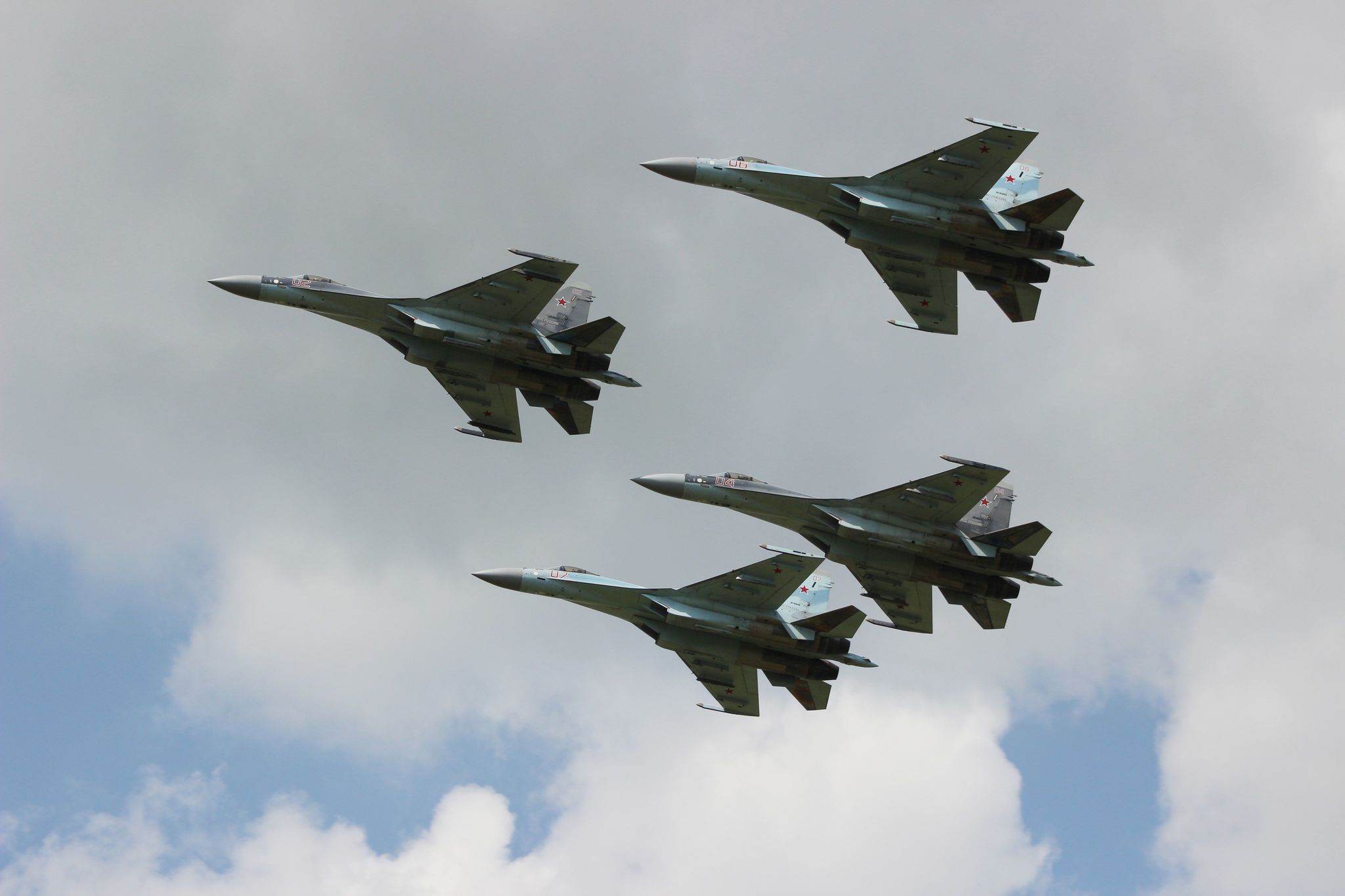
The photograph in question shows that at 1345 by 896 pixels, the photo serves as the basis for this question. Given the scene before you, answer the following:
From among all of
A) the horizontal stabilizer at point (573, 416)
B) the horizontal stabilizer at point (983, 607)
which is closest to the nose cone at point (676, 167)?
the horizontal stabilizer at point (573, 416)

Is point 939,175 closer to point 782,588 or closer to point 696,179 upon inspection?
point 696,179

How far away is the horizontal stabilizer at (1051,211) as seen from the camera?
81.6 m

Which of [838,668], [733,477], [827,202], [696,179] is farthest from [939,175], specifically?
[838,668]

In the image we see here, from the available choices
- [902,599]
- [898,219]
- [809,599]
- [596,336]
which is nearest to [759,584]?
[809,599]

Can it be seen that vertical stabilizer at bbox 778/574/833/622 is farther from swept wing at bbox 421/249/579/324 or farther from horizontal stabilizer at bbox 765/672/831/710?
swept wing at bbox 421/249/579/324

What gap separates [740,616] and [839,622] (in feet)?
14.3

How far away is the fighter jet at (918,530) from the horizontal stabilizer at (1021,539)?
29 millimetres

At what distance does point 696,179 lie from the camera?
84438mm

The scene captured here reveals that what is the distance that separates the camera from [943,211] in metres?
82.9

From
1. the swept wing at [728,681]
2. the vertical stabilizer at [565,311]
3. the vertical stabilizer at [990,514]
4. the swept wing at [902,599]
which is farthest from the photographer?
the swept wing at [728,681]

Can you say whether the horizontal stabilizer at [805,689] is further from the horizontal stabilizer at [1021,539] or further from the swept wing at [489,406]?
the swept wing at [489,406]

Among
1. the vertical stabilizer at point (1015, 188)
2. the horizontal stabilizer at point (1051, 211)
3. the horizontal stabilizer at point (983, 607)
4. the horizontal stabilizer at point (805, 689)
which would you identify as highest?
the vertical stabilizer at point (1015, 188)

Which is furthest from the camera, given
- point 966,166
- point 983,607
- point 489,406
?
point 489,406

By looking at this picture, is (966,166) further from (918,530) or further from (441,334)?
(441,334)
